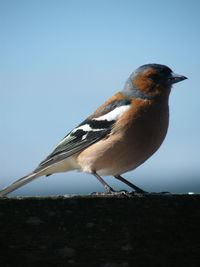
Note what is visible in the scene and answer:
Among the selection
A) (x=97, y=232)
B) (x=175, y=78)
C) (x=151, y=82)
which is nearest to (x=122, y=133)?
(x=151, y=82)

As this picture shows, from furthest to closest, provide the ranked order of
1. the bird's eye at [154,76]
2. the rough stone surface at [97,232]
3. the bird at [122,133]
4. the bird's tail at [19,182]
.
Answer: the bird's eye at [154,76], the bird at [122,133], the bird's tail at [19,182], the rough stone surface at [97,232]

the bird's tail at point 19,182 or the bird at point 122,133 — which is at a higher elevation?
the bird at point 122,133

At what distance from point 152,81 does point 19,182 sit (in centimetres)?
236

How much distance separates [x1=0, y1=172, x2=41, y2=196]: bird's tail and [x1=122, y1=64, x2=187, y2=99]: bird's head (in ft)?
5.74

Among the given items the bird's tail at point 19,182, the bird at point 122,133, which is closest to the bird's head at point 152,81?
the bird at point 122,133

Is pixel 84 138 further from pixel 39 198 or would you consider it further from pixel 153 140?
pixel 39 198

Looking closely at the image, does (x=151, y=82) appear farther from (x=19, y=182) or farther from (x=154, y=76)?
(x=19, y=182)

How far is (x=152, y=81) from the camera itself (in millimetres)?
6270

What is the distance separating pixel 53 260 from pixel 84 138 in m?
3.52

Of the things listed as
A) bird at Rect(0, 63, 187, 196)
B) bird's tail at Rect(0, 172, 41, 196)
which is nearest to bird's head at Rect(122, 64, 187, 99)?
bird at Rect(0, 63, 187, 196)

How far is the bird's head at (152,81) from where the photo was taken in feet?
20.1

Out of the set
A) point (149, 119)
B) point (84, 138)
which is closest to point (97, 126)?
point (84, 138)

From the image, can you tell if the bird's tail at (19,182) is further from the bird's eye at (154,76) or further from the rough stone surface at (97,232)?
the bird's eye at (154,76)

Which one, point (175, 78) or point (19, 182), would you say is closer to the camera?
point (19, 182)
